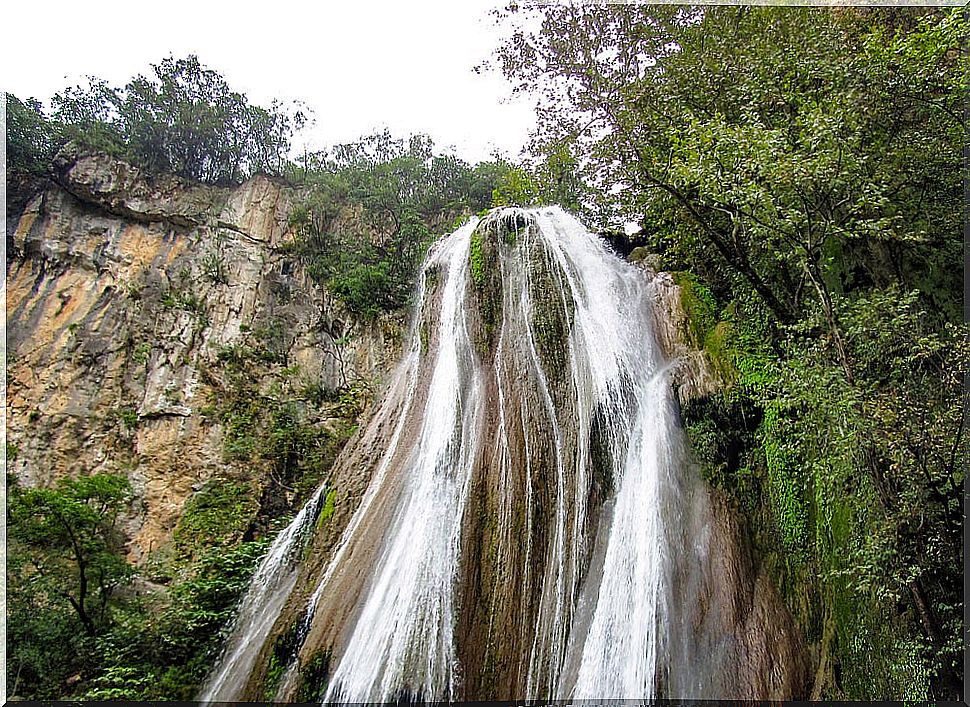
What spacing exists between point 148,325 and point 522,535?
9.06 m

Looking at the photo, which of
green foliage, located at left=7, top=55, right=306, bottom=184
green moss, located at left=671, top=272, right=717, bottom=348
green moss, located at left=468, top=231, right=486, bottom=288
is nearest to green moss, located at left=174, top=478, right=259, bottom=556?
green moss, located at left=468, top=231, right=486, bottom=288

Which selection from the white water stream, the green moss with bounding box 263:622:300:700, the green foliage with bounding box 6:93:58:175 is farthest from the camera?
the green foliage with bounding box 6:93:58:175

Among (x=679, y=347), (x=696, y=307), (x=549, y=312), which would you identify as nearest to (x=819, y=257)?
(x=696, y=307)

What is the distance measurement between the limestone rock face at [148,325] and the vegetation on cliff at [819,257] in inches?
259

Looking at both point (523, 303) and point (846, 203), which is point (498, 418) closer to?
point (523, 303)

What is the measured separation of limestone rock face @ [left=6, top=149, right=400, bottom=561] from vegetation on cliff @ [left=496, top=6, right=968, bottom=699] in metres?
6.57

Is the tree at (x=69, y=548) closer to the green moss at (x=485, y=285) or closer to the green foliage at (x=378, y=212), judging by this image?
the green moss at (x=485, y=285)

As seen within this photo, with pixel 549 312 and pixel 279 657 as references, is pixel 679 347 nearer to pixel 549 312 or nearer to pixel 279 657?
pixel 549 312

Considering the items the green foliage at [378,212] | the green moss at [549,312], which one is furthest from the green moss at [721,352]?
the green foliage at [378,212]

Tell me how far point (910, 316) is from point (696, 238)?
340 cm

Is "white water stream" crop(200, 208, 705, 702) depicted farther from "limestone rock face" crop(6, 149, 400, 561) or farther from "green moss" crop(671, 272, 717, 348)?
"limestone rock face" crop(6, 149, 400, 561)

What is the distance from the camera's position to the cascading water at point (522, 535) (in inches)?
193

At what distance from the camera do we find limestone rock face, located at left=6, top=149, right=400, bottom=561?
972 centimetres

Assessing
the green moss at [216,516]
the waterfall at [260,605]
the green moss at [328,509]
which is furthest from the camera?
the green moss at [216,516]
